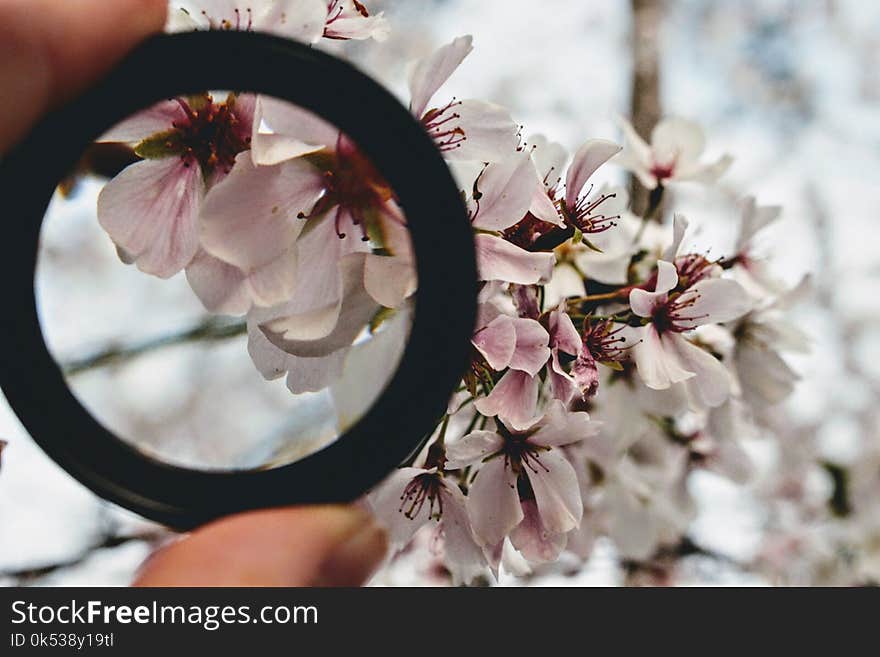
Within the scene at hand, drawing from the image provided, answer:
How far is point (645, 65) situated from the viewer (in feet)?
4.28

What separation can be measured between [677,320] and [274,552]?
1.01ft

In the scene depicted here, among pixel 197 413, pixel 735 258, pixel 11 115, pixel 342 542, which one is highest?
pixel 11 115

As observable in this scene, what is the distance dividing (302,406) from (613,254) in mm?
248

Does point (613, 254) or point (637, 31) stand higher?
point (613, 254)

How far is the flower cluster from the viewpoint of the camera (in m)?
0.42

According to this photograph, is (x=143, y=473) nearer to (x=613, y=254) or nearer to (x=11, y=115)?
(x=11, y=115)

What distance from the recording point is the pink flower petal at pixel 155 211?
44cm

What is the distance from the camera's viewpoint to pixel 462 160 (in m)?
0.47

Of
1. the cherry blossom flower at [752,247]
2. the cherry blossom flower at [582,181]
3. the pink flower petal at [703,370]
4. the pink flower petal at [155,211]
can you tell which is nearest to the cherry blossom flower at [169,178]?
the pink flower petal at [155,211]

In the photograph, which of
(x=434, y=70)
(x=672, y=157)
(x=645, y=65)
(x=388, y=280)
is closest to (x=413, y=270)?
(x=388, y=280)

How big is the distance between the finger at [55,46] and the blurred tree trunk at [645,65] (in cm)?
98

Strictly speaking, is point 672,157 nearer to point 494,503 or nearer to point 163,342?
point 494,503

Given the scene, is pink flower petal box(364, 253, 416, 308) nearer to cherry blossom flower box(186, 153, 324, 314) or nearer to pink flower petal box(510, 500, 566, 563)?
cherry blossom flower box(186, 153, 324, 314)
